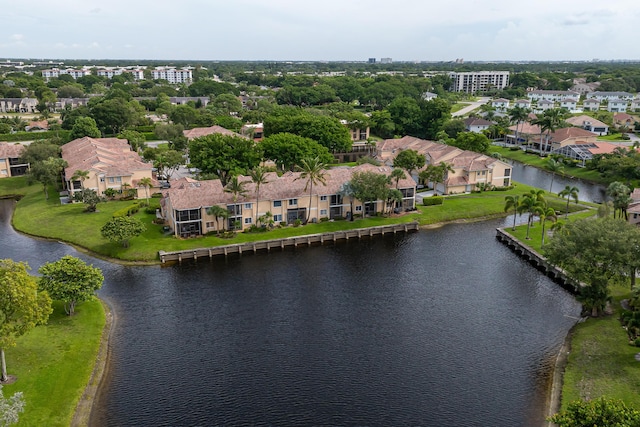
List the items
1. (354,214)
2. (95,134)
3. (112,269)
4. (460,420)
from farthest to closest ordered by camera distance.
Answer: (95,134)
(354,214)
(112,269)
(460,420)

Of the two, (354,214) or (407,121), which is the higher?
(407,121)

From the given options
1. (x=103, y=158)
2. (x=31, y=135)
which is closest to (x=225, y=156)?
(x=103, y=158)

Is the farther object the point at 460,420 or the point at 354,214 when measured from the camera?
the point at 354,214

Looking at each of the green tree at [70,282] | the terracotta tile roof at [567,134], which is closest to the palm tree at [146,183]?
the green tree at [70,282]

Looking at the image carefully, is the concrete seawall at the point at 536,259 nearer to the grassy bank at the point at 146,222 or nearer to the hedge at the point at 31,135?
the grassy bank at the point at 146,222

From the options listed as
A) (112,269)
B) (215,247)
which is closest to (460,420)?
(215,247)

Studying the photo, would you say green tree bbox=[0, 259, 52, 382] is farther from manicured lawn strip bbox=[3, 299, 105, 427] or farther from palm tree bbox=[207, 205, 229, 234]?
palm tree bbox=[207, 205, 229, 234]

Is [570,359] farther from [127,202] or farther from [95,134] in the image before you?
[95,134]

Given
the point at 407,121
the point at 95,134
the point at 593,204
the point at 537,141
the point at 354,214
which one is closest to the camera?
the point at 354,214
